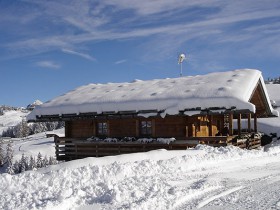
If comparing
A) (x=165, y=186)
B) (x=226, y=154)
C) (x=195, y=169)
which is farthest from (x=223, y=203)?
(x=226, y=154)

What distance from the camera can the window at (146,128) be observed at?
2047 cm

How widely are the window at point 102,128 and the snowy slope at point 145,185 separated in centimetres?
886

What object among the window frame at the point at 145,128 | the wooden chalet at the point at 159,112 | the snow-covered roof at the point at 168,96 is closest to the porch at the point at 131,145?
the wooden chalet at the point at 159,112

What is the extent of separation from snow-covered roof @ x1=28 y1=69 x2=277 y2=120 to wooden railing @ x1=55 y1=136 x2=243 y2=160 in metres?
1.57

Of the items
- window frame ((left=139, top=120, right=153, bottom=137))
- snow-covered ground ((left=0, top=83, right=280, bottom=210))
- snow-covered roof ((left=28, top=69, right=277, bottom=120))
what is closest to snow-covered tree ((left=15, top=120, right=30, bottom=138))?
snow-covered roof ((left=28, top=69, right=277, bottom=120))

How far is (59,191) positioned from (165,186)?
2.50 m

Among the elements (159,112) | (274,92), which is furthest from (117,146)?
(274,92)

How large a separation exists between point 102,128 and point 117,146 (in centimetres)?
210

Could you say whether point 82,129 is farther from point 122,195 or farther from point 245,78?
point 122,195

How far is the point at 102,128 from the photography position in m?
22.0

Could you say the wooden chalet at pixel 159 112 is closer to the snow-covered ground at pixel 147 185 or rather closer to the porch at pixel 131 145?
the porch at pixel 131 145

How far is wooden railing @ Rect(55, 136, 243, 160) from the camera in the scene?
18.2 metres

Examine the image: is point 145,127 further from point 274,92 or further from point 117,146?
point 274,92

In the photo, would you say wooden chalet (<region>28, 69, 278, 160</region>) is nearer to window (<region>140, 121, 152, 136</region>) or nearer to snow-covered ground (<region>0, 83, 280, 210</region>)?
window (<region>140, 121, 152, 136</region>)
